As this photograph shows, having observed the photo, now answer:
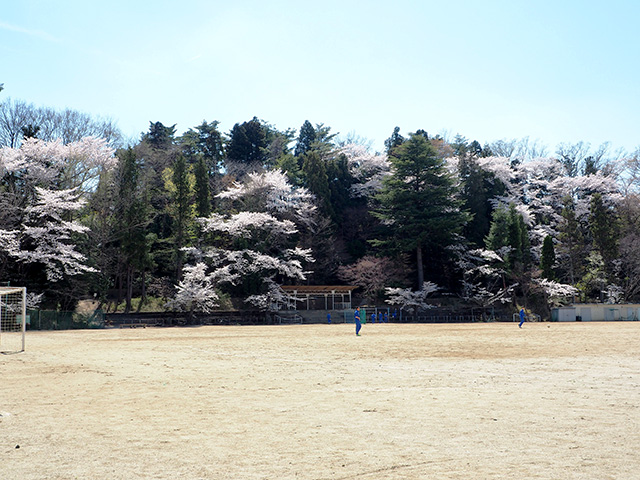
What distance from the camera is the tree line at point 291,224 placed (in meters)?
41.7

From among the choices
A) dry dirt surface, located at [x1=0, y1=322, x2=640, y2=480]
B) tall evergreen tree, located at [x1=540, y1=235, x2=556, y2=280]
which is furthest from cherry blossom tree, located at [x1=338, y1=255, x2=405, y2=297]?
dry dirt surface, located at [x1=0, y1=322, x2=640, y2=480]

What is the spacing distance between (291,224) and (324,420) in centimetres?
4406

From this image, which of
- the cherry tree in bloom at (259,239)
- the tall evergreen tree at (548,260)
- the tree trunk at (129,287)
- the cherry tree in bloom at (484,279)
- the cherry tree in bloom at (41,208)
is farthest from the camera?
the tall evergreen tree at (548,260)

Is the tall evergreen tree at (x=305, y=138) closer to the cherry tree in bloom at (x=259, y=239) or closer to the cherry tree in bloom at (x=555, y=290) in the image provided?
the cherry tree in bloom at (x=259, y=239)

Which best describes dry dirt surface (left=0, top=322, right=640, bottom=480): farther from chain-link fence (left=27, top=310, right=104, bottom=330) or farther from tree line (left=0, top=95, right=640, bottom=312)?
tree line (left=0, top=95, right=640, bottom=312)

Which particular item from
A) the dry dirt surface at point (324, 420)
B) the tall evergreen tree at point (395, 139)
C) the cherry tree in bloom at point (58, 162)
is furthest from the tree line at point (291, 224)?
the dry dirt surface at point (324, 420)

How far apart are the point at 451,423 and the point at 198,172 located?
48.2m

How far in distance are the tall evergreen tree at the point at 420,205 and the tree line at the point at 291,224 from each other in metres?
0.15

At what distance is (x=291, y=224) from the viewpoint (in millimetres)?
51594

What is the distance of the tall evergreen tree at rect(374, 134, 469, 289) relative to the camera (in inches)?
2109

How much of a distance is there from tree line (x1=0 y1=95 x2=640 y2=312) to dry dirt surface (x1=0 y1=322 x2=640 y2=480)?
29849 millimetres

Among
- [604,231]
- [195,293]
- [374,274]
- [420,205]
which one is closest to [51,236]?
[195,293]

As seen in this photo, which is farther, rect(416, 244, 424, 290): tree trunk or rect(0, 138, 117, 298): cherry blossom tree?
rect(416, 244, 424, 290): tree trunk

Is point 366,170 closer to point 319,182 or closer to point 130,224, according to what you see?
point 319,182
